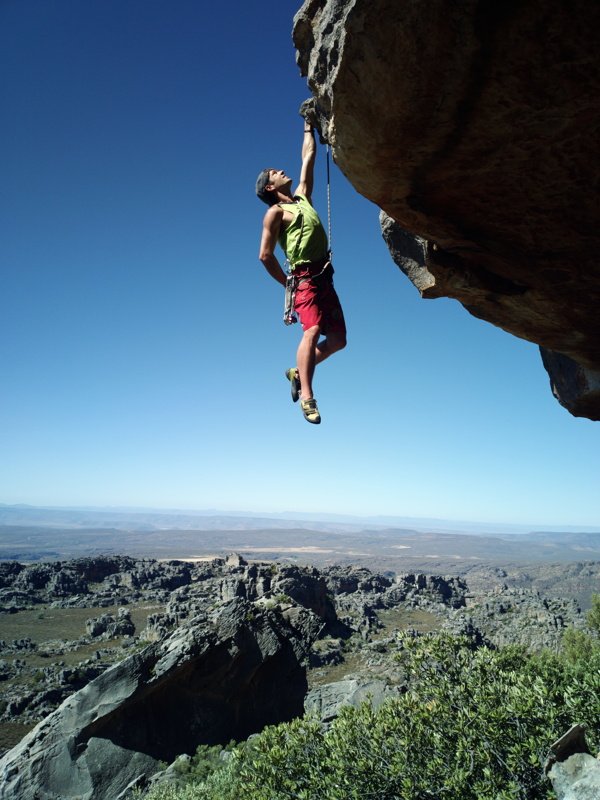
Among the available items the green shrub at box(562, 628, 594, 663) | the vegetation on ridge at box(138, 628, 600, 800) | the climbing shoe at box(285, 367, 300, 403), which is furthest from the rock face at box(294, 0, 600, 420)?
the green shrub at box(562, 628, 594, 663)

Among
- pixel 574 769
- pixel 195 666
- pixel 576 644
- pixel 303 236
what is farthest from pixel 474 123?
pixel 576 644

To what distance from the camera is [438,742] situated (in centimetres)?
859

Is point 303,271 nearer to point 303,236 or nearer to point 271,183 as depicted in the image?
point 303,236

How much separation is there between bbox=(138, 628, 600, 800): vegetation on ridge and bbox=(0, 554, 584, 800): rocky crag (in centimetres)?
296

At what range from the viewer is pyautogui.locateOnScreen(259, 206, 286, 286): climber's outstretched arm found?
5.43 metres

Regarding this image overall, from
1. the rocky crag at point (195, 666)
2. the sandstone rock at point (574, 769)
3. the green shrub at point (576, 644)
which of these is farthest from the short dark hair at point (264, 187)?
the green shrub at point (576, 644)

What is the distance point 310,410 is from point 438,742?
735 centimetres

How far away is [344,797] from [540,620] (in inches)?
2190

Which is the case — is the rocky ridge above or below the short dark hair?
below

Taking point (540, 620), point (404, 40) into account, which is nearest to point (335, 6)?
point (404, 40)

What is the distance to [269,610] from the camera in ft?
89.8

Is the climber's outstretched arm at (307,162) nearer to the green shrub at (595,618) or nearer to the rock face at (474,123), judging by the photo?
the rock face at (474,123)

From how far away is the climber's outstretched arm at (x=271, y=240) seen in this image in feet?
17.8

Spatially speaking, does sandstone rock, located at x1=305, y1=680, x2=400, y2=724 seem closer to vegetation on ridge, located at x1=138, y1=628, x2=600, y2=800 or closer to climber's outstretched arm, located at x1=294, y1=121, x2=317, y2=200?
vegetation on ridge, located at x1=138, y1=628, x2=600, y2=800
